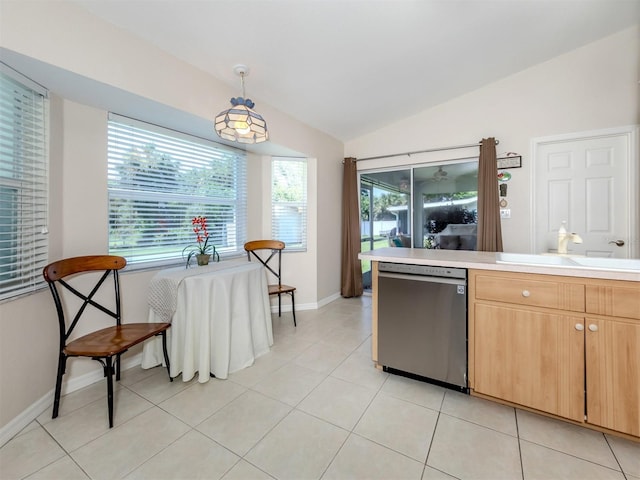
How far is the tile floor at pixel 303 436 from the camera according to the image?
1.30 m

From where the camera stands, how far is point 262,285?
254 centimetres

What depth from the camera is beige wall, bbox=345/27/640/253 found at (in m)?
2.80

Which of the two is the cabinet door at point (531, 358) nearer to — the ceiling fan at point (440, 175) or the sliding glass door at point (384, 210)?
the sliding glass door at point (384, 210)

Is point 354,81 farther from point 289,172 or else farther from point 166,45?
point 166,45

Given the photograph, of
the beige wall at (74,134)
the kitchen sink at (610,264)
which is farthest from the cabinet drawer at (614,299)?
the beige wall at (74,134)

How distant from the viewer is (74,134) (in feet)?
6.55

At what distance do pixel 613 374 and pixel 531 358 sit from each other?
1.11 feet

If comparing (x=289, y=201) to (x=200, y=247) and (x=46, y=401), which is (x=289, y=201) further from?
(x=46, y=401)

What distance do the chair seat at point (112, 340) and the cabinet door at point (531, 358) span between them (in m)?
2.24

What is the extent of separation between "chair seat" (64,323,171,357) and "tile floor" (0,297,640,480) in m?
0.45

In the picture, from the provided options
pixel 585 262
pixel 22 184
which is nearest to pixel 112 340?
pixel 22 184

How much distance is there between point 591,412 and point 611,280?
74 cm

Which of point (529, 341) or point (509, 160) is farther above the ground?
point (509, 160)

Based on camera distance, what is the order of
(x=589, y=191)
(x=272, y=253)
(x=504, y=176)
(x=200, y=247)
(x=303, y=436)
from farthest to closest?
1. (x=272, y=253)
2. (x=504, y=176)
3. (x=589, y=191)
4. (x=200, y=247)
5. (x=303, y=436)
